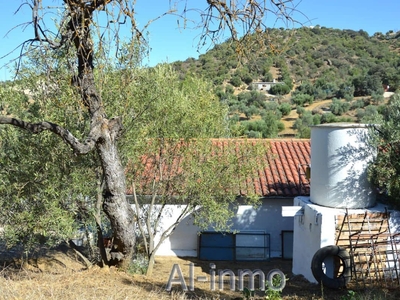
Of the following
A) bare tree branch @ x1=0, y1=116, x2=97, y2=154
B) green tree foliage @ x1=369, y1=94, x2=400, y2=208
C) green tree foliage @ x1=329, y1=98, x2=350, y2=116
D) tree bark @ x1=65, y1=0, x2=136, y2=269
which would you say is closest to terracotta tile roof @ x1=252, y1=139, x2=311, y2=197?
green tree foliage @ x1=369, y1=94, x2=400, y2=208

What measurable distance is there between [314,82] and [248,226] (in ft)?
127

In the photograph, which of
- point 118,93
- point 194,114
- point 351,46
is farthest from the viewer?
point 351,46

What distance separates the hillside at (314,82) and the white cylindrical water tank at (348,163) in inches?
549

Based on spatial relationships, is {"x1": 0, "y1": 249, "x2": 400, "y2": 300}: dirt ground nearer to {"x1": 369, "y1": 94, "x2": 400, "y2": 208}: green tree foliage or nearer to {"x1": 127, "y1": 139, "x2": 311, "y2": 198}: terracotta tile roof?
{"x1": 369, "y1": 94, "x2": 400, "y2": 208}: green tree foliage

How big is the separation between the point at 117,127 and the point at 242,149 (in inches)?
177

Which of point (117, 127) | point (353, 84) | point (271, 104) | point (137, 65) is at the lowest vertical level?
point (117, 127)

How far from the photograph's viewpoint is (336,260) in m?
9.53

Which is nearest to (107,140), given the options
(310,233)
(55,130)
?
(55,130)

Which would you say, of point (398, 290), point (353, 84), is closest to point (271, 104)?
point (353, 84)

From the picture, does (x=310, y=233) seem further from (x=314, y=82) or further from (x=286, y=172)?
(x=314, y=82)

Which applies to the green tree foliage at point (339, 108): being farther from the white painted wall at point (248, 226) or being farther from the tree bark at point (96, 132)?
the tree bark at point (96, 132)

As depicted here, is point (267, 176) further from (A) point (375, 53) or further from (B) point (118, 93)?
(A) point (375, 53)

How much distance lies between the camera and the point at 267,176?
15531mm

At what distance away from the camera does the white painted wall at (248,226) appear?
14.6 m
